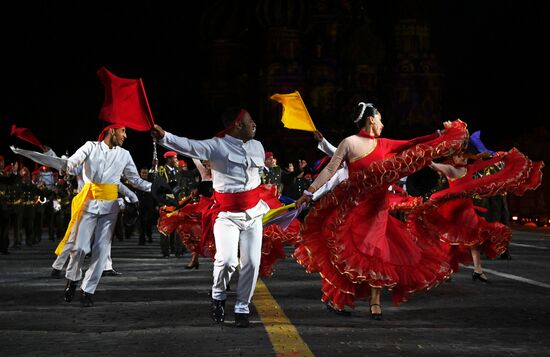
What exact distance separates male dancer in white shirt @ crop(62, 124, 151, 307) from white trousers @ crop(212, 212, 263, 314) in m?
2.34

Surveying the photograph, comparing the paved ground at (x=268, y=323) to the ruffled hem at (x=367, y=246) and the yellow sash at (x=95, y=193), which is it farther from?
the yellow sash at (x=95, y=193)

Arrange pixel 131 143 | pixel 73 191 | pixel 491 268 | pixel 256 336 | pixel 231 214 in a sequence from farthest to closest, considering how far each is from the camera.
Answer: pixel 131 143 < pixel 73 191 < pixel 491 268 < pixel 231 214 < pixel 256 336

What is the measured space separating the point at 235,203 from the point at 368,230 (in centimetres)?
142

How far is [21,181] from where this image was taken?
1125 inches

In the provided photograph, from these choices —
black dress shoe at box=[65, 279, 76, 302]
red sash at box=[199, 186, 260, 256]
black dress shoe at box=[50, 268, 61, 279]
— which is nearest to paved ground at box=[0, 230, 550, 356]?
black dress shoe at box=[65, 279, 76, 302]

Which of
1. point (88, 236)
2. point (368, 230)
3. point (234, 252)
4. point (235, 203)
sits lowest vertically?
point (88, 236)

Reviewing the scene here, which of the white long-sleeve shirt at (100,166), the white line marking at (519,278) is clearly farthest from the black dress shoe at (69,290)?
the white line marking at (519,278)

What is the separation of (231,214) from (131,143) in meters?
42.1

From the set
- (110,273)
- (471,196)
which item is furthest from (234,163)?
(110,273)

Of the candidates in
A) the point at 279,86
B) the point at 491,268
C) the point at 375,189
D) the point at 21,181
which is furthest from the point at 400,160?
the point at 279,86

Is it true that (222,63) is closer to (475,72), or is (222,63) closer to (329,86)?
(329,86)

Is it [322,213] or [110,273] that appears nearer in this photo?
[322,213]

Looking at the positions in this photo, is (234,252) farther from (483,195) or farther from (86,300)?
(483,195)

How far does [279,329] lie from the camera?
1119cm
